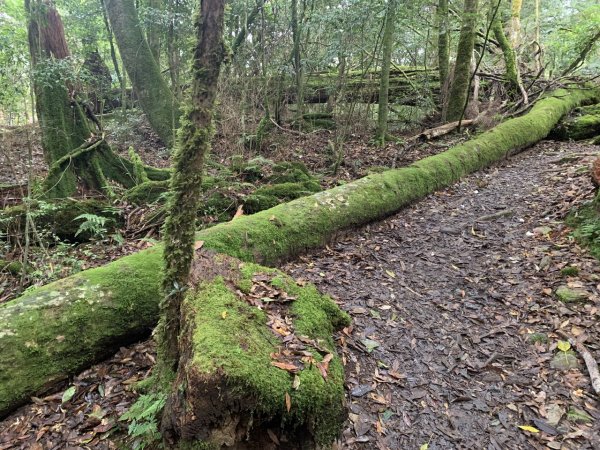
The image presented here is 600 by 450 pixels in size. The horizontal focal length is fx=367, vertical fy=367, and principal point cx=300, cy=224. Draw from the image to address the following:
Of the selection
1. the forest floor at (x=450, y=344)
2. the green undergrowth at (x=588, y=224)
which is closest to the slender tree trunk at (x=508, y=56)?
the forest floor at (x=450, y=344)

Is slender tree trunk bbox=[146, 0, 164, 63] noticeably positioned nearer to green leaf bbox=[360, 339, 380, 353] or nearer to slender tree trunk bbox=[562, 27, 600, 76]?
green leaf bbox=[360, 339, 380, 353]

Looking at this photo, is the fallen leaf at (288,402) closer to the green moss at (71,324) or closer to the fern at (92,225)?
the green moss at (71,324)

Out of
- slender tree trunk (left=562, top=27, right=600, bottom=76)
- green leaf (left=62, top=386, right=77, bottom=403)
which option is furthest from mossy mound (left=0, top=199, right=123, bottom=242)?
slender tree trunk (left=562, top=27, right=600, bottom=76)

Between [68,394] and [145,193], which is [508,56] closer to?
[145,193]

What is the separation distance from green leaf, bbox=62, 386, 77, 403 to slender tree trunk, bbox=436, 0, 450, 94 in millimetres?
11793

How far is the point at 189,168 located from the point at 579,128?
39.8 feet

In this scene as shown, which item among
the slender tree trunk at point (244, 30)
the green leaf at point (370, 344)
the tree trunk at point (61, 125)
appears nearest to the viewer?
the green leaf at point (370, 344)

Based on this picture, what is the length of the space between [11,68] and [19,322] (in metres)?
6.03

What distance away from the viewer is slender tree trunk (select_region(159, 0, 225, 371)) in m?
2.33

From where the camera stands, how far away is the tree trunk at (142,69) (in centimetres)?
1095

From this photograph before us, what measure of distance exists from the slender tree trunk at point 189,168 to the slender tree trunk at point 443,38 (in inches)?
404

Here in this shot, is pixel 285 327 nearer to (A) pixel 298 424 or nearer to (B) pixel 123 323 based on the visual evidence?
(A) pixel 298 424

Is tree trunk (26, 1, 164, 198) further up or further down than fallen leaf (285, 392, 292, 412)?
further up

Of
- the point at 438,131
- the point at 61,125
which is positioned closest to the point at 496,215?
the point at 438,131
